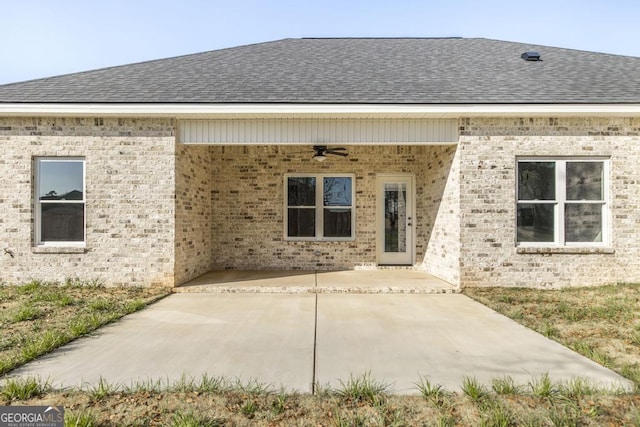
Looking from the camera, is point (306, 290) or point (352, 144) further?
point (352, 144)

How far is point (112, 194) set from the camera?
673 cm

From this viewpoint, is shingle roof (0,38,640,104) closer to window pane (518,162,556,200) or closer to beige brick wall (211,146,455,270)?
window pane (518,162,556,200)

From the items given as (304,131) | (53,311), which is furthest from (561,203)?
(53,311)

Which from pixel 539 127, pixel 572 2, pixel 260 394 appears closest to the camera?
pixel 260 394

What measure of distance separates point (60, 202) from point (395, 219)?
24.7ft

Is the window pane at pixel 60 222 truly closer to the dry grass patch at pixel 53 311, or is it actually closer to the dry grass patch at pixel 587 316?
the dry grass patch at pixel 53 311

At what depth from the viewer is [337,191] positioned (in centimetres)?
909

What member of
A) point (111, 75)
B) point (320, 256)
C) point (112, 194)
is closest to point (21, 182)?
point (112, 194)

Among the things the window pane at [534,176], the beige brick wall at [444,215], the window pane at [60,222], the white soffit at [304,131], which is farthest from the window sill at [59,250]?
the window pane at [534,176]

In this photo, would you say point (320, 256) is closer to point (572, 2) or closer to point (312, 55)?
point (312, 55)

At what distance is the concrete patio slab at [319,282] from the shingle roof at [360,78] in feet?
11.7

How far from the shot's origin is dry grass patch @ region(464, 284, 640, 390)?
12.2ft

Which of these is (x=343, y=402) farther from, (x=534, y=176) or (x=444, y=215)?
(x=534, y=176)

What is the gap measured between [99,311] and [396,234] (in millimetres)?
6670
